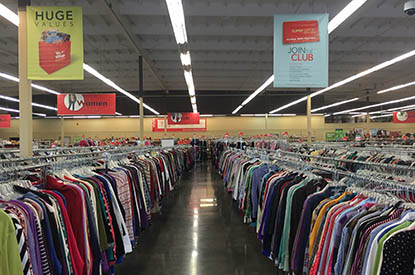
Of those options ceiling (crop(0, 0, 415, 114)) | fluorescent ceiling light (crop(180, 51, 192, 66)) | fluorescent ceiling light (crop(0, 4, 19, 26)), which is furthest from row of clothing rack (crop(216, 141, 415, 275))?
fluorescent ceiling light (crop(180, 51, 192, 66))

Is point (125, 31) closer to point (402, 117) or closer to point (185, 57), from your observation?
point (185, 57)

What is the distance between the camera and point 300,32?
589 cm

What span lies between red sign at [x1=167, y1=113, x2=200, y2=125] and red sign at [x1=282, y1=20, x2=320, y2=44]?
1516cm

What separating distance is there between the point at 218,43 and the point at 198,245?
753 cm

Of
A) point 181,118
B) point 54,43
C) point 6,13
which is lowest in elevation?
point 181,118

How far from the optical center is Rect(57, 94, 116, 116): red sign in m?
11.6

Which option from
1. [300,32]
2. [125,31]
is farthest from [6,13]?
[300,32]

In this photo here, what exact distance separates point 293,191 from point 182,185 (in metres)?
8.08

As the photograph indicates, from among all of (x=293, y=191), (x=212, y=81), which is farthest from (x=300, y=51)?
(x=212, y=81)

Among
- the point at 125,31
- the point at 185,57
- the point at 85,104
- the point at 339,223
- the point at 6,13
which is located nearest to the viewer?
the point at 339,223

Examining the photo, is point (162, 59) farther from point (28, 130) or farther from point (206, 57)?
point (28, 130)

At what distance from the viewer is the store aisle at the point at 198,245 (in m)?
3.96

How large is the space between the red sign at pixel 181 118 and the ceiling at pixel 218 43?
6.01 feet

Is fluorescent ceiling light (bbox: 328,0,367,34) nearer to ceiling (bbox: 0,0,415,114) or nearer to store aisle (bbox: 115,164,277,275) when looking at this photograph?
ceiling (bbox: 0,0,415,114)
